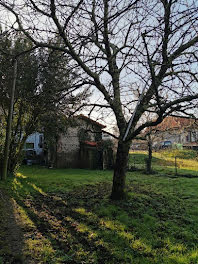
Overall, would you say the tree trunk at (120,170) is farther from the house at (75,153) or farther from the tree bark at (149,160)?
the house at (75,153)

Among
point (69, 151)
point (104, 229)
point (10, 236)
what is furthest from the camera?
point (69, 151)

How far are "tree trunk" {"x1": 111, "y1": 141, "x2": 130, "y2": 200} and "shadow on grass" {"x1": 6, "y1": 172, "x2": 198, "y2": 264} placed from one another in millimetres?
335

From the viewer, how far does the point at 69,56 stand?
5766 mm

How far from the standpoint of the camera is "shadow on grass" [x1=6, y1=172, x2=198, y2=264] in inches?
138

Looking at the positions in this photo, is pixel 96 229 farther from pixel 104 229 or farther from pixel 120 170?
pixel 120 170

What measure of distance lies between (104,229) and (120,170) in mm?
2509

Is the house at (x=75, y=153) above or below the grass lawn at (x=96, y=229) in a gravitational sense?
above

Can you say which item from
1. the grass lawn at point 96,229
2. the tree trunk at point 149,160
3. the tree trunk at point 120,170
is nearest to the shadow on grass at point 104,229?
the grass lawn at point 96,229

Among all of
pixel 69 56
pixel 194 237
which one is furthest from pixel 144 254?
pixel 69 56

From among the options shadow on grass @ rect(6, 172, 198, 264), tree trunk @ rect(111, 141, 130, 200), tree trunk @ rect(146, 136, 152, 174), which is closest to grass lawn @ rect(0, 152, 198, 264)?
shadow on grass @ rect(6, 172, 198, 264)

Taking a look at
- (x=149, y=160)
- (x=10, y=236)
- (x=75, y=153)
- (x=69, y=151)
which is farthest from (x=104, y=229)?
(x=75, y=153)

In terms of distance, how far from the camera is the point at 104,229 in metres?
4.64

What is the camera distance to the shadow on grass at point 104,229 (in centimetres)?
351

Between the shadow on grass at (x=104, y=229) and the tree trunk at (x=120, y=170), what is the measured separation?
1.10 ft
